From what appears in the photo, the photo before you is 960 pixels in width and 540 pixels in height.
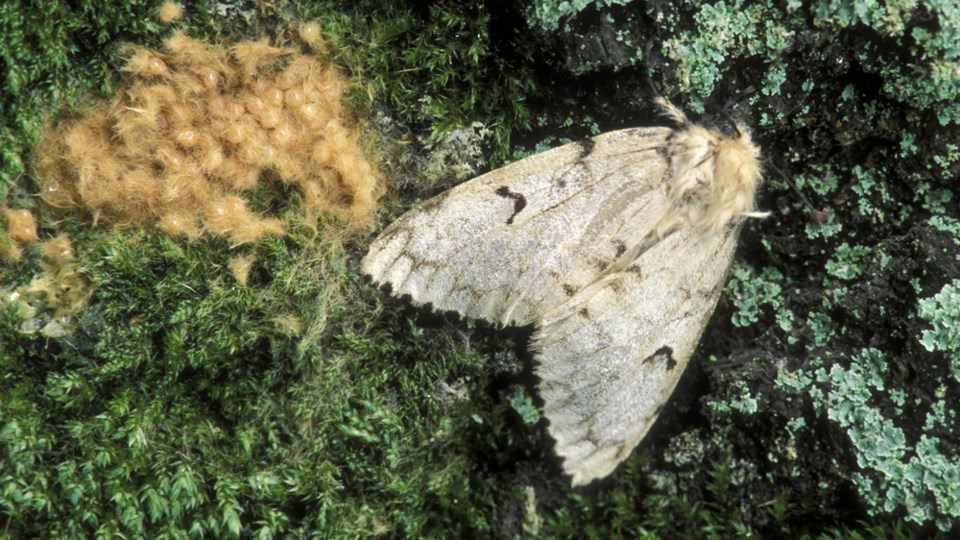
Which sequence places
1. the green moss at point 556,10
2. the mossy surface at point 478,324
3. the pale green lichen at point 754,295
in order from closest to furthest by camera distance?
the mossy surface at point 478,324 → the green moss at point 556,10 → the pale green lichen at point 754,295

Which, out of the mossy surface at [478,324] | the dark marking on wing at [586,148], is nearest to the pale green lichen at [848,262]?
the mossy surface at [478,324]

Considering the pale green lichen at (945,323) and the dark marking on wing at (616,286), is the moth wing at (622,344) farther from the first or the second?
the pale green lichen at (945,323)

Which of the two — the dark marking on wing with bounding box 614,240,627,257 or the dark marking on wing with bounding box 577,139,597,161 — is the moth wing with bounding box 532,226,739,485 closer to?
the dark marking on wing with bounding box 614,240,627,257

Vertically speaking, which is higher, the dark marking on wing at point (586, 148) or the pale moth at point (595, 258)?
the dark marking on wing at point (586, 148)

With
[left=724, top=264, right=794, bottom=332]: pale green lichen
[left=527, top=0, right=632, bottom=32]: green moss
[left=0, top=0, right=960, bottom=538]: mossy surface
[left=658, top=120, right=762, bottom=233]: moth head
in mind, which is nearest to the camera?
[left=0, top=0, right=960, bottom=538]: mossy surface

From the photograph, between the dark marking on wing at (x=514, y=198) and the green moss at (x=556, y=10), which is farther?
the dark marking on wing at (x=514, y=198)

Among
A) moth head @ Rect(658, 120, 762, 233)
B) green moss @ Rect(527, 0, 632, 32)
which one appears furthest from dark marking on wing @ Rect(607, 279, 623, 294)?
green moss @ Rect(527, 0, 632, 32)

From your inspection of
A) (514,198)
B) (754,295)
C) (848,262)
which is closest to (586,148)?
(514,198)

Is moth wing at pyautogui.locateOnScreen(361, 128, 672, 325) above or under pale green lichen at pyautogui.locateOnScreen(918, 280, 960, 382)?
under
